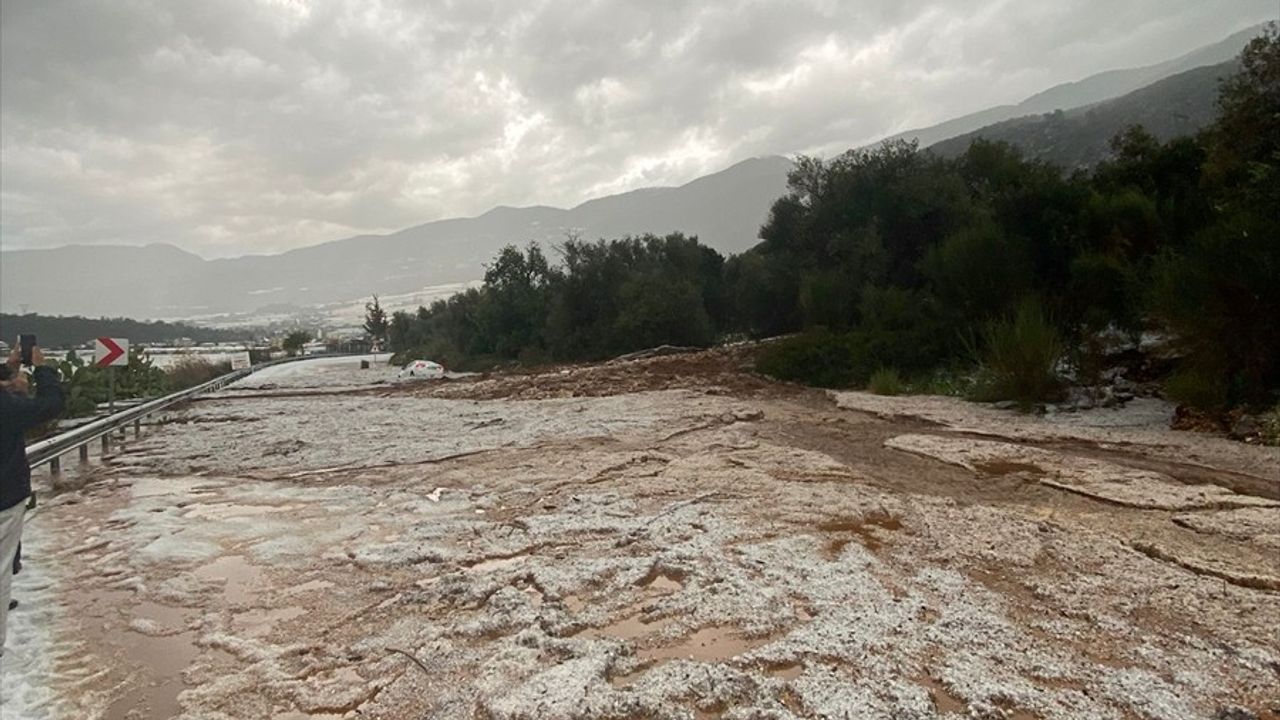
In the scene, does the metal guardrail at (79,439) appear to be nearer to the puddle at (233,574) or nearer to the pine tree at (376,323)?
the puddle at (233,574)

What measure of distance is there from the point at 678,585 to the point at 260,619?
2.57 metres

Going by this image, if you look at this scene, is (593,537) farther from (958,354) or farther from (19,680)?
(958,354)

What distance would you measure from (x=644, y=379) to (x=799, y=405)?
Result: 6453 millimetres

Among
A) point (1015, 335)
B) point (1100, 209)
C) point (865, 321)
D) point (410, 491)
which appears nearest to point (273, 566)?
point (410, 491)

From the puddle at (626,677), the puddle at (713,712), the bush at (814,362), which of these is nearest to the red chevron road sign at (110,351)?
the puddle at (626,677)

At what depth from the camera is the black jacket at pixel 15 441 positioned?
11.5ft

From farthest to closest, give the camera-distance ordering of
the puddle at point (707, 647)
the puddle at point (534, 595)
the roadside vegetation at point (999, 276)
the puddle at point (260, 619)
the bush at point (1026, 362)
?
the bush at point (1026, 362) < the roadside vegetation at point (999, 276) < the puddle at point (534, 595) < the puddle at point (260, 619) < the puddle at point (707, 647)

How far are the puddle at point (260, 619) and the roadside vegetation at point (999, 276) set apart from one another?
11703mm

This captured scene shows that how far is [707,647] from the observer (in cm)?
332

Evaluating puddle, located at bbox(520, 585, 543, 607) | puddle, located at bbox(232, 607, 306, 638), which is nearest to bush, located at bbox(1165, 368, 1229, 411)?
puddle, located at bbox(520, 585, 543, 607)

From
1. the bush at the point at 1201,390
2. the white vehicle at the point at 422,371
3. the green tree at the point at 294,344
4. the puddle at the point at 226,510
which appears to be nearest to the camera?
the puddle at the point at 226,510

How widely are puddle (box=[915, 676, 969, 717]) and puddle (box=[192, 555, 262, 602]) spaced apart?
4.08 meters

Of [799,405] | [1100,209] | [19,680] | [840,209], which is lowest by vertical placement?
[799,405]

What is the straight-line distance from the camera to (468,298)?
55875 millimetres
